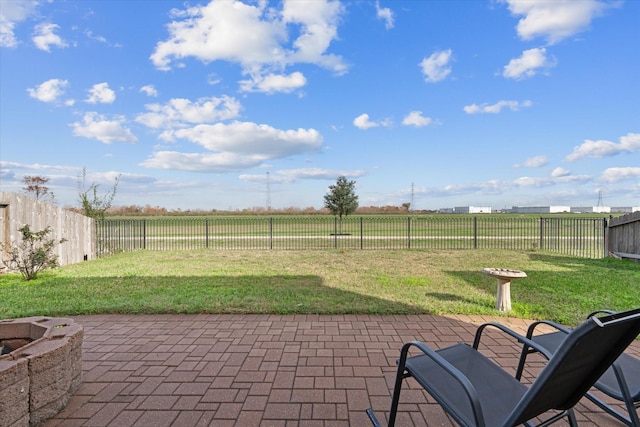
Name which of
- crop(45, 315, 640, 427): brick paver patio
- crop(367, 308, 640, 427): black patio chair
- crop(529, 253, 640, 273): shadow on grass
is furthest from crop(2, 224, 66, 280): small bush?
crop(529, 253, 640, 273): shadow on grass

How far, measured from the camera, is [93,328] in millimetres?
4023

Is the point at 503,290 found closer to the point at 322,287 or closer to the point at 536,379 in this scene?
the point at 322,287

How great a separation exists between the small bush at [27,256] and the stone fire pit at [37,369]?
17.2ft

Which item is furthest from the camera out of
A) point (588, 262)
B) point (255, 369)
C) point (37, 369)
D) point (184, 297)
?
point (588, 262)

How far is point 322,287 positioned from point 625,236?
9.09m

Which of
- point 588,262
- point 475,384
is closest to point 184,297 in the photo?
point 475,384

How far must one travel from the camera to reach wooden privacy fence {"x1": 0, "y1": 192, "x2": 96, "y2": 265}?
7.37 meters

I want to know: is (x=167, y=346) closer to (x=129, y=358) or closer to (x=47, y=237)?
(x=129, y=358)

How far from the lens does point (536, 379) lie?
1.38 metres

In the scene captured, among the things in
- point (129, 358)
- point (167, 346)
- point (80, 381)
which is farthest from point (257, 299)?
point (80, 381)

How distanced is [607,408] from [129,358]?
12.4ft

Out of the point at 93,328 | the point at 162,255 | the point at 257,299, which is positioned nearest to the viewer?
the point at 93,328

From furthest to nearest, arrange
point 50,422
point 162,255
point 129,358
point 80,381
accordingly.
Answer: point 162,255 < point 129,358 < point 80,381 < point 50,422

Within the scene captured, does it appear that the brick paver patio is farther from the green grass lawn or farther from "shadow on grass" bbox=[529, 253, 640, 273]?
"shadow on grass" bbox=[529, 253, 640, 273]
